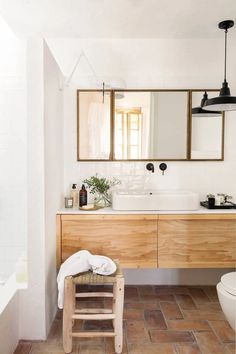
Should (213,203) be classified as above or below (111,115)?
below

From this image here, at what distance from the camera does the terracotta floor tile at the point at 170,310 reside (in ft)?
7.31

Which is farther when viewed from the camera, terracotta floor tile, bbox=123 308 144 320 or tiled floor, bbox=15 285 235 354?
terracotta floor tile, bbox=123 308 144 320

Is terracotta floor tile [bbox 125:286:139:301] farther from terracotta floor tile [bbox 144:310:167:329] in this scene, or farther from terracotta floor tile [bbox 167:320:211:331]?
terracotta floor tile [bbox 167:320:211:331]

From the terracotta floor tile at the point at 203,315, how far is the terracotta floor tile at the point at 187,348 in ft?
1.13

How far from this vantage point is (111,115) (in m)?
2.67

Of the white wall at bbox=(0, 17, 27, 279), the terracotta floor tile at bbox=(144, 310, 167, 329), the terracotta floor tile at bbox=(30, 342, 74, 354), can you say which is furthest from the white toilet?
the white wall at bbox=(0, 17, 27, 279)

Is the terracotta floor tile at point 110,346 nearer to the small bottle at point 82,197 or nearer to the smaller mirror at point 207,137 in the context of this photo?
the small bottle at point 82,197

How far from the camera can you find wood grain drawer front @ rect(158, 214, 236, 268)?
2279mm

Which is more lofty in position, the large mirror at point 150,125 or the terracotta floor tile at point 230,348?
the large mirror at point 150,125

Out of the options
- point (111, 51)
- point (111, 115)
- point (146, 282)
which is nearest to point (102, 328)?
point (146, 282)

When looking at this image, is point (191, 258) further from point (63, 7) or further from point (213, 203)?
point (63, 7)

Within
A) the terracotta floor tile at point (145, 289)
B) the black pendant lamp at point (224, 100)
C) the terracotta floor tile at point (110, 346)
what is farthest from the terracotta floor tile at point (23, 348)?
the black pendant lamp at point (224, 100)

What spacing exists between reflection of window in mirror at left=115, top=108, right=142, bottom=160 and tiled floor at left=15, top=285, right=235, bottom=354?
1.32 m

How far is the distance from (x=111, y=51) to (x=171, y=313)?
2.42 m
